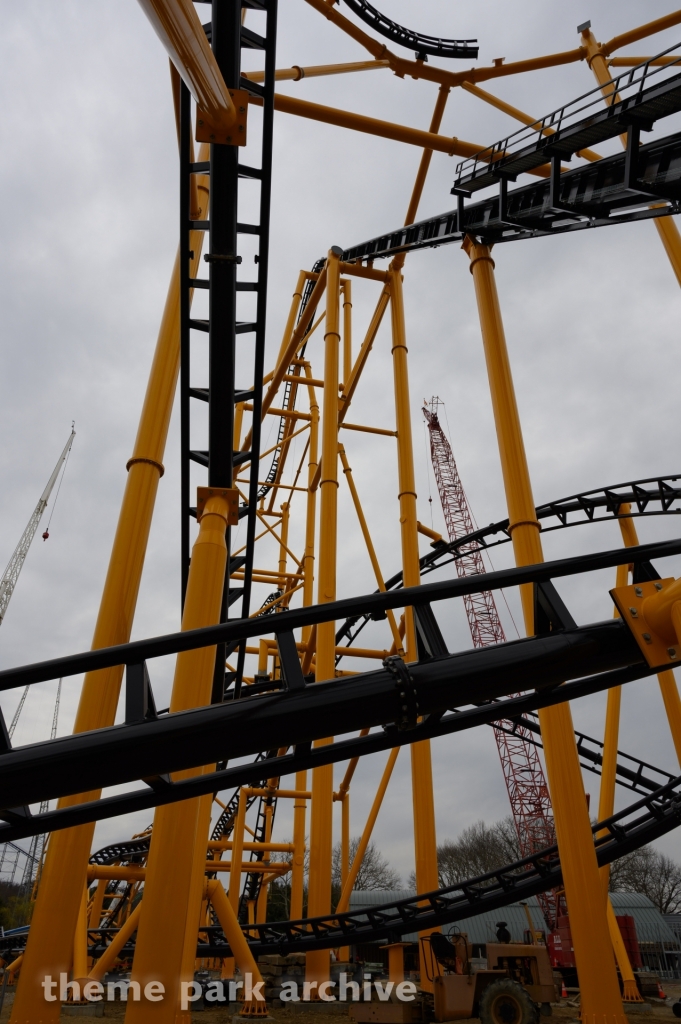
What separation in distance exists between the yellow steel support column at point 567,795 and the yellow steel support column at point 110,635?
2.60 metres

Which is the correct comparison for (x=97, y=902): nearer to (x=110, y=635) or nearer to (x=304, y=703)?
(x=110, y=635)

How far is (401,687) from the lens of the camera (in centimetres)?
271

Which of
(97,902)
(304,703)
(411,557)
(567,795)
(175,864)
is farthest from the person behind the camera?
(97,902)

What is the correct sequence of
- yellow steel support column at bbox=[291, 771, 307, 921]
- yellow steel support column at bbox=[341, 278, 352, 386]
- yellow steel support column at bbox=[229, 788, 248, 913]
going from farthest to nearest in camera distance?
1. yellow steel support column at bbox=[341, 278, 352, 386]
2. yellow steel support column at bbox=[291, 771, 307, 921]
3. yellow steel support column at bbox=[229, 788, 248, 913]

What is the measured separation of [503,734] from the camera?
110ft

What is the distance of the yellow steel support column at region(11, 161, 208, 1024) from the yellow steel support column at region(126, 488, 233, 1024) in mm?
583

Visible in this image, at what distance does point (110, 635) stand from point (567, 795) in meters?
3.23

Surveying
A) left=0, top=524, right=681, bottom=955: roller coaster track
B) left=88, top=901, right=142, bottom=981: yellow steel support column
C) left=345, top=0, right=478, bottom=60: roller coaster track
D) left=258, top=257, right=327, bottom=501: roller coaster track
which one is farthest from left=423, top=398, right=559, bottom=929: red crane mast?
left=0, top=524, right=681, bottom=955: roller coaster track

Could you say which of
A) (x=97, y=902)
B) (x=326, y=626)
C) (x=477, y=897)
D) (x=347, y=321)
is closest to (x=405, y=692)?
(x=326, y=626)

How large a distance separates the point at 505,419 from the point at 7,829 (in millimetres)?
4708

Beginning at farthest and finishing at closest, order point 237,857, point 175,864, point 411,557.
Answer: point 237,857, point 411,557, point 175,864

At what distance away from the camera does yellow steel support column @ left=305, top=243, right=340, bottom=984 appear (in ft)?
23.4

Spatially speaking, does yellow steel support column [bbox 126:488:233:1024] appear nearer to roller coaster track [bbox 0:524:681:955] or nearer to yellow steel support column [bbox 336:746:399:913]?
roller coaster track [bbox 0:524:681:955]

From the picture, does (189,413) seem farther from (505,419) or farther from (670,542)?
(670,542)
